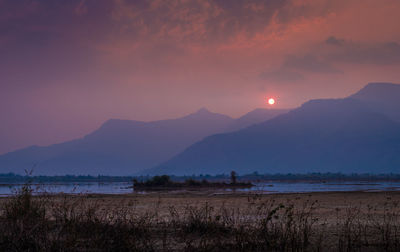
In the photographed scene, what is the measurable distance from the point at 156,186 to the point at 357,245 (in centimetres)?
5597

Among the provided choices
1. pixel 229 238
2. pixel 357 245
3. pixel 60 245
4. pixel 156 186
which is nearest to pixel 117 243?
pixel 60 245

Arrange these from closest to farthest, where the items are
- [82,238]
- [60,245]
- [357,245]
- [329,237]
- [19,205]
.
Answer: [60,245] → [357,245] → [82,238] → [329,237] → [19,205]

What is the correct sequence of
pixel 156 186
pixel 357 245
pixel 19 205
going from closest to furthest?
pixel 357 245 → pixel 19 205 → pixel 156 186

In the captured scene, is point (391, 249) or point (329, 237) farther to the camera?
point (329, 237)

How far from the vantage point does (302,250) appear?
9.64 meters

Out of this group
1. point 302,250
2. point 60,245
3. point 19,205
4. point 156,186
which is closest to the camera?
point 60,245

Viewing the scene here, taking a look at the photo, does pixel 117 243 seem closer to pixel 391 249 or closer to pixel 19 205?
pixel 19 205

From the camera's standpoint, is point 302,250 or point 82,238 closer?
point 302,250

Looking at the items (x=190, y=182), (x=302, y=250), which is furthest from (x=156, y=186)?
(x=302, y=250)

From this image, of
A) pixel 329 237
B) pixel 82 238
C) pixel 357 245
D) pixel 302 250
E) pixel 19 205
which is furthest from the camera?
pixel 19 205

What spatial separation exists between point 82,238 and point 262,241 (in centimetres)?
465

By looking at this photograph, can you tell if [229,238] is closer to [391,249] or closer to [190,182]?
[391,249]

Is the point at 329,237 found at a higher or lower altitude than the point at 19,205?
lower

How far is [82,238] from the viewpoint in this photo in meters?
11.0
